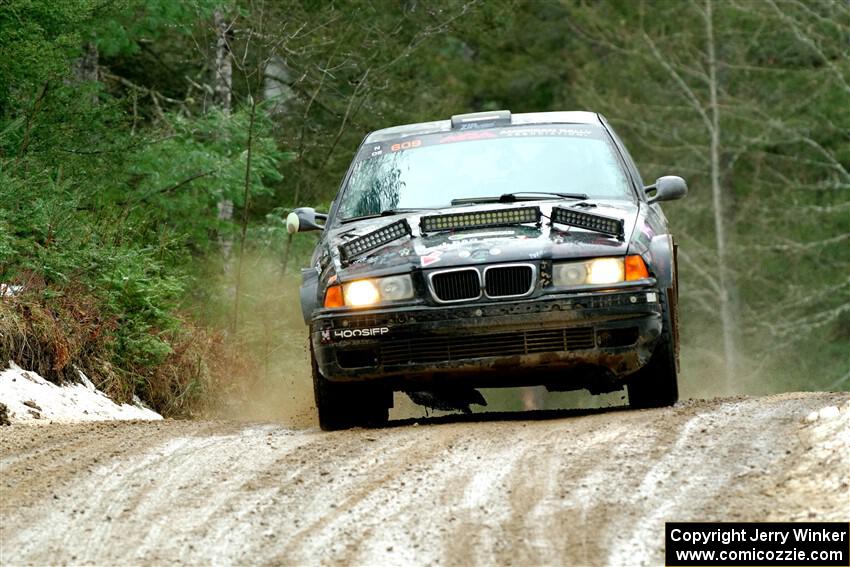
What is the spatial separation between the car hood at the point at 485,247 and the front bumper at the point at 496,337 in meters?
0.23

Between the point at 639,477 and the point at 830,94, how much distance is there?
30.9m

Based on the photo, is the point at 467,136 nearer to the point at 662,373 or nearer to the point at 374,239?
the point at 374,239

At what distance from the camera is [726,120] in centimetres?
3806

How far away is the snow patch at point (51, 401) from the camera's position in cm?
1076

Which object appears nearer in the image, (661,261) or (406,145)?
(661,261)

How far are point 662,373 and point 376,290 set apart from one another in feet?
5.73

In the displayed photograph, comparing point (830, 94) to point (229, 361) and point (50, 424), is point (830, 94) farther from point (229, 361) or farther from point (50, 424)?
point (50, 424)

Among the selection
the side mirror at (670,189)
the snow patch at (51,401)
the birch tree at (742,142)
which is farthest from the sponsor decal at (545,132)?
the birch tree at (742,142)

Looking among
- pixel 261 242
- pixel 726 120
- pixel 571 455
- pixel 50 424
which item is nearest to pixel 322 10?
pixel 261 242

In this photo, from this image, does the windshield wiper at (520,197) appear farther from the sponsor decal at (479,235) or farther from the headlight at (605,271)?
the headlight at (605,271)

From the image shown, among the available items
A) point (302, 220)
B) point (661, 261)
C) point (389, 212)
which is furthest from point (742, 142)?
point (661, 261)

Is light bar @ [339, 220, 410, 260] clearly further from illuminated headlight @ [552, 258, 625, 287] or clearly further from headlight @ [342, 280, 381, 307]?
illuminated headlight @ [552, 258, 625, 287]

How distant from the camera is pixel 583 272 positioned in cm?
824

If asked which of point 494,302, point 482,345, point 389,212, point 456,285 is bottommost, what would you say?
point 482,345
